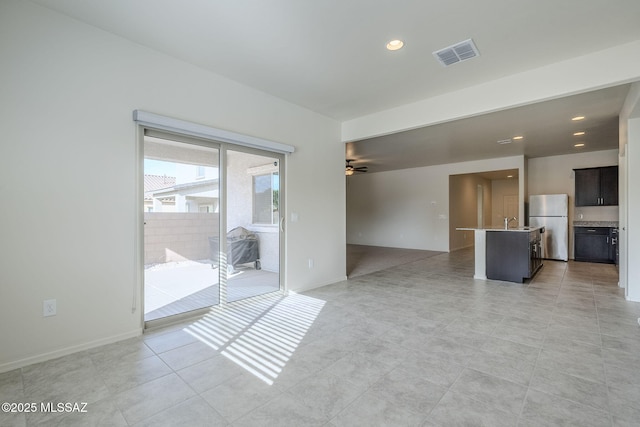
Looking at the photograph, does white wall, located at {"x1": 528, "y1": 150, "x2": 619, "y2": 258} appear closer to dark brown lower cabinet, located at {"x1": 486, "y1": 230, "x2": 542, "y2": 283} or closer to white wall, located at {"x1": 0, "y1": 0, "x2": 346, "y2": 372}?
dark brown lower cabinet, located at {"x1": 486, "y1": 230, "x2": 542, "y2": 283}

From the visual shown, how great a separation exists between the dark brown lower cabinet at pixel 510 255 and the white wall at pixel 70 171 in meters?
5.04

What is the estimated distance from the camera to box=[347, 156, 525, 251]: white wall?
9070 millimetres

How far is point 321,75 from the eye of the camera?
3.45 metres

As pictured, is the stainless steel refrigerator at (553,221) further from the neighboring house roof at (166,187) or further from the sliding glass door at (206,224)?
the neighboring house roof at (166,187)

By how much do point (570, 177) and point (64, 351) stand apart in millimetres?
10197

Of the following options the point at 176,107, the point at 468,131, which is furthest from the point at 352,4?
the point at 468,131

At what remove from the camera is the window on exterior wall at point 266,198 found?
4.07 m

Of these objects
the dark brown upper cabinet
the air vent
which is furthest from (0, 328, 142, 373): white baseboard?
the dark brown upper cabinet

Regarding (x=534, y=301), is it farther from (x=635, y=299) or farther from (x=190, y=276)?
(x=190, y=276)

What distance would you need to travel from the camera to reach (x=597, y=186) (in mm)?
7004

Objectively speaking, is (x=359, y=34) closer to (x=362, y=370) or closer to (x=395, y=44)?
(x=395, y=44)

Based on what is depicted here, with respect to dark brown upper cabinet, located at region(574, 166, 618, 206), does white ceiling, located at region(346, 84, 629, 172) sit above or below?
above

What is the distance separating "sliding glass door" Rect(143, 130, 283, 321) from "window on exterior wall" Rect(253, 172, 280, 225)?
1 centimetres

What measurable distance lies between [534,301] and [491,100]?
2.65m
